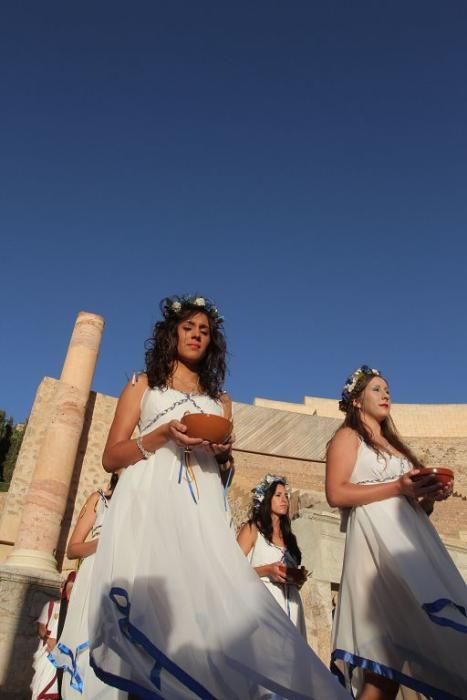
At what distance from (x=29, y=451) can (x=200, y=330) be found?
15752 millimetres

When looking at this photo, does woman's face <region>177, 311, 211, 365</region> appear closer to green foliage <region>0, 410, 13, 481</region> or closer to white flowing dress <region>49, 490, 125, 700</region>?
white flowing dress <region>49, 490, 125, 700</region>

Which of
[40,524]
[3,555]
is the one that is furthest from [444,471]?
[3,555]

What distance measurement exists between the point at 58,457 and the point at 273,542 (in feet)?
38.0

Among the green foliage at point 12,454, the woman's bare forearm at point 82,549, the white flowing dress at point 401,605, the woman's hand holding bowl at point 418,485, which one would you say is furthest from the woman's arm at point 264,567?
the green foliage at point 12,454

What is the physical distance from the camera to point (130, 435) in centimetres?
255

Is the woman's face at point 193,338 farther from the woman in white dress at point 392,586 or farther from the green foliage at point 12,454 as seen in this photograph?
the green foliage at point 12,454

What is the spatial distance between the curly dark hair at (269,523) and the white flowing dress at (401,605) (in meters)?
2.06

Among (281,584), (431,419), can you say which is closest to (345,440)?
(281,584)

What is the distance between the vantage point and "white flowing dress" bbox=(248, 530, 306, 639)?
169 inches

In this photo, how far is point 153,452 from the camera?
93.0 inches

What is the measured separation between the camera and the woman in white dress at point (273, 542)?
4.30 meters

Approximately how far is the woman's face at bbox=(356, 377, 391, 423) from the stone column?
390 inches

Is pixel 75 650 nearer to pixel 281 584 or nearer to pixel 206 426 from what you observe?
pixel 206 426

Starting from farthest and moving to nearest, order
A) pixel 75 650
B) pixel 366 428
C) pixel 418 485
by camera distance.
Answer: pixel 366 428 → pixel 75 650 → pixel 418 485
